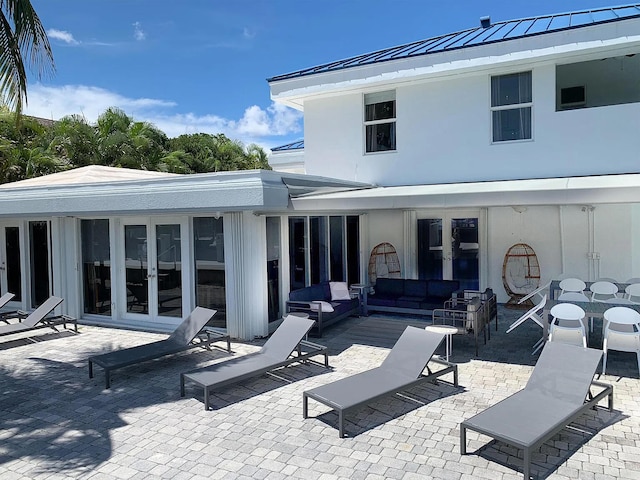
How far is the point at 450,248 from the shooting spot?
21.2 metres

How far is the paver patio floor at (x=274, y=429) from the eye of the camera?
7.14 meters

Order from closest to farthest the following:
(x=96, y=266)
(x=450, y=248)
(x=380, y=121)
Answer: (x=96, y=266) < (x=380, y=121) < (x=450, y=248)

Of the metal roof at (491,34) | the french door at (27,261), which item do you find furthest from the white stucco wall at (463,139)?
the french door at (27,261)

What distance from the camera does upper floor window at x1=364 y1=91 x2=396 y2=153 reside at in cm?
1992

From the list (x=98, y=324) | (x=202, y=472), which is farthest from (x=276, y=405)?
(x=98, y=324)

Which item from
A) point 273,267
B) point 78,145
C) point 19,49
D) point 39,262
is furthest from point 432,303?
point 78,145

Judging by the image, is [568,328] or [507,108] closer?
[568,328]

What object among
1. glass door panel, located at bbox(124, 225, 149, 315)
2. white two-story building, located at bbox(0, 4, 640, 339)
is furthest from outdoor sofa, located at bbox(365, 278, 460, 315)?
glass door panel, located at bbox(124, 225, 149, 315)

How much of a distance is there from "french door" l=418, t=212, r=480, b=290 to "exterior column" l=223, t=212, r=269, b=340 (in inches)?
373

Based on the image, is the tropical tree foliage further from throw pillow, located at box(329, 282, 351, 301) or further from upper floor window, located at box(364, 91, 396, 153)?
throw pillow, located at box(329, 282, 351, 301)

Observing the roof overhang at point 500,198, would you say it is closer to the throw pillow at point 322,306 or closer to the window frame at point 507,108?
the throw pillow at point 322,306

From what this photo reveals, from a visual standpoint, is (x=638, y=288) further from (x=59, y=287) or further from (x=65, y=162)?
(x=65, y=162)

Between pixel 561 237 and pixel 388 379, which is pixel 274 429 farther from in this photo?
pixel 561 237

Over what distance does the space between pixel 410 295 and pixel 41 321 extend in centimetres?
1271
